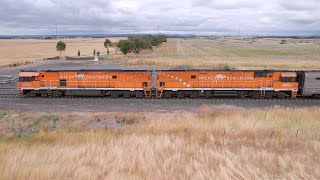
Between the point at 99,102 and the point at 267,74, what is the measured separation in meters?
16.0

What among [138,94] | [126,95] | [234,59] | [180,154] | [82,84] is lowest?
[126,95]

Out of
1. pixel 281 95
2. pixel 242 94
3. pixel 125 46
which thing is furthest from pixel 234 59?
pixel 242 94

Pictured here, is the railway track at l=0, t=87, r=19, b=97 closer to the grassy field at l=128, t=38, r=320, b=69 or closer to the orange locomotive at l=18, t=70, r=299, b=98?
the orange locomotive at l=18, t=70, r=299, b=98

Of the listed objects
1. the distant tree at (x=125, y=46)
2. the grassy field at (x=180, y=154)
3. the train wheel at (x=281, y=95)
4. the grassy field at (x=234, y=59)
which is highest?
the distant tree at (x=125, y=46)

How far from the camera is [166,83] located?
2562 centimetres

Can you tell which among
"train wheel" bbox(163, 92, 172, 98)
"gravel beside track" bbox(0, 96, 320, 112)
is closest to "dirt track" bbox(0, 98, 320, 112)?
"gravel beside track" bbox(0, 96, 320, 112)

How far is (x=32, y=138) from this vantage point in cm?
1160

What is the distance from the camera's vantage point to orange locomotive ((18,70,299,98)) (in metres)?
25.4

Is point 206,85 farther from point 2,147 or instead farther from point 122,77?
point 2,147

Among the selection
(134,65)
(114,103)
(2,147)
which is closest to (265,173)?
(2,147)

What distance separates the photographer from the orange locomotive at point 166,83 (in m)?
25.4

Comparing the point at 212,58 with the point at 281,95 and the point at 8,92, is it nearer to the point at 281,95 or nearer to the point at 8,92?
the point at 281,95

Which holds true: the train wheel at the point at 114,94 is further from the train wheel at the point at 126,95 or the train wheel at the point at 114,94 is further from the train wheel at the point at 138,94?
the train wheel at the point at 138,94

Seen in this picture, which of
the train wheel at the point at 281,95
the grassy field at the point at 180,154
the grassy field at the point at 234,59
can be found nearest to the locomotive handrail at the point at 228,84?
the train wheel at the point at 281,95
